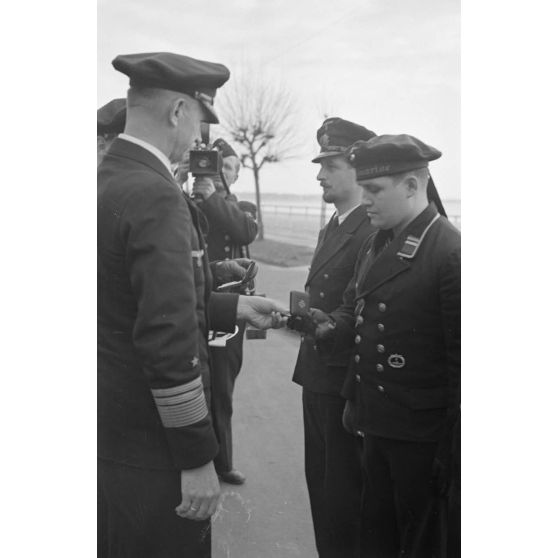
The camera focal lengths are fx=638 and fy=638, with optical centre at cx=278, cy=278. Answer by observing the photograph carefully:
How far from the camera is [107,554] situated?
2125 millimetres

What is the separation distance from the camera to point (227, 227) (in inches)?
114

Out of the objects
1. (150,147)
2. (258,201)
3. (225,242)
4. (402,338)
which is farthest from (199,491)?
(225,242)

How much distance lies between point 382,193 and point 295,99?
0.60 m

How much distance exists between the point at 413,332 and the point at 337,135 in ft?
2.84

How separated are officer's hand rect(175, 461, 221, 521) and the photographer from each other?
0.29 m

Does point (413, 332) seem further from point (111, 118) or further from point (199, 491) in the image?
point (111, 118)

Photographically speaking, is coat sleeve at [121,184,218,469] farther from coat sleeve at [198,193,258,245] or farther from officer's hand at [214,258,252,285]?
coat sleeve at [198,193,258,245]

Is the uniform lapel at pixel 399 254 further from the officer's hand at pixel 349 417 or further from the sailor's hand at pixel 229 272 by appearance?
the sailor's hand at pixel 229 272

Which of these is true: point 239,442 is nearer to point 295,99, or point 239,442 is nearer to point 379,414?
point 379,414

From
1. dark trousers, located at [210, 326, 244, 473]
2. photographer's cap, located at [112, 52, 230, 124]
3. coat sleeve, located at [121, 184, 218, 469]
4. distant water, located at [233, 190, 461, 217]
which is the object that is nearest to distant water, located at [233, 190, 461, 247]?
distant water, located at [233, 190, 461, 217]

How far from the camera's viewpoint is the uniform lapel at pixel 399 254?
6.98ft

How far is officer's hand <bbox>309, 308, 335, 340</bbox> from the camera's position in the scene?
2379 millimetres

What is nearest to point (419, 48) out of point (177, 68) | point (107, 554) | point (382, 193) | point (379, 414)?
point (382, 193)
